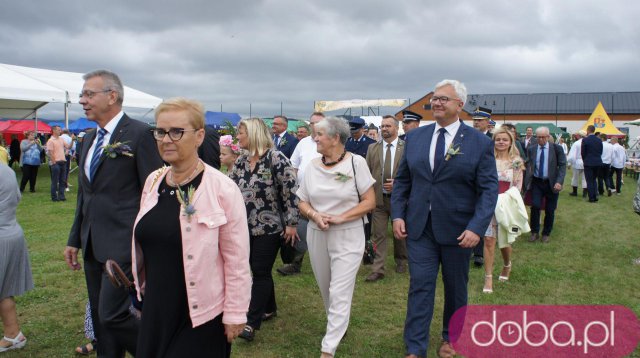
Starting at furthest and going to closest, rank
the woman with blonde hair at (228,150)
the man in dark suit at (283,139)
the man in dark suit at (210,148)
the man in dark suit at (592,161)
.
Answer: the man in dark suit at (592,161)
the man in dark suit at (283,139)
the woman with blonde hair at (228,150)
the man in dark suit at (210,148)

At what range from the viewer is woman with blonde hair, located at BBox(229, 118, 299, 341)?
14.4 ft

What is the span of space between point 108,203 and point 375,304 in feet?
10.9

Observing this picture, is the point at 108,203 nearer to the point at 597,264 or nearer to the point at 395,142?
the point at 395,142

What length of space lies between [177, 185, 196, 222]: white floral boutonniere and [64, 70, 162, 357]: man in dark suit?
91cm

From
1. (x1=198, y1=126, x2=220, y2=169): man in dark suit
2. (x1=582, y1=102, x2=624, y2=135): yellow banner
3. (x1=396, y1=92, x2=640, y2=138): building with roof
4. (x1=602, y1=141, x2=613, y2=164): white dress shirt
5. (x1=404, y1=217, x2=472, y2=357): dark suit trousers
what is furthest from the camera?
(x1=396, y1=92, x2=640, y2=138): building with roof

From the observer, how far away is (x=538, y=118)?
8044cm

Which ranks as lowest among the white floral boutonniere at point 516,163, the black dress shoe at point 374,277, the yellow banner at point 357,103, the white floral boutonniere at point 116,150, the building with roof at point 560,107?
the black dress shoe at point 374,277

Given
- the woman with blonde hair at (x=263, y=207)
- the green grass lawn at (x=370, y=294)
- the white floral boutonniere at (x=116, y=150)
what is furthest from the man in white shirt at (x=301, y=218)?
the white floral boutonniere at (x=116, y=150)

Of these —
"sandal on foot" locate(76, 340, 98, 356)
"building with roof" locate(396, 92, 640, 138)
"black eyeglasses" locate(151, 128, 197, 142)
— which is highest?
"building with roof" locate(396, 92, 640, 138)

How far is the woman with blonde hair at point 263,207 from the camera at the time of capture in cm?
440

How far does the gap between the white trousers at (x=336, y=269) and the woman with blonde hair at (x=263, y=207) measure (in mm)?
332

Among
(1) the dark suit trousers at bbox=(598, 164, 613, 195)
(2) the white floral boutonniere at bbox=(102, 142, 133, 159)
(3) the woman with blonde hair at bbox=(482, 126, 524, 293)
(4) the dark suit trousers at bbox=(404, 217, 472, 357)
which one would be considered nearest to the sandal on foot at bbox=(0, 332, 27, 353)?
(2) the white floral boutonniere at bbox=(102, 142, 133, 159)

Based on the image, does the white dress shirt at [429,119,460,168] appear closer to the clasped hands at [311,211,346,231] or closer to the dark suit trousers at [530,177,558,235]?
the clasped hands at [311,211,346,231]

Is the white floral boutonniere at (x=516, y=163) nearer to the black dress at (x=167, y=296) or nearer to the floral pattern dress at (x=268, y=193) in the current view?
the floral pattern dress at (x=268, y=193)
